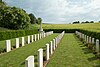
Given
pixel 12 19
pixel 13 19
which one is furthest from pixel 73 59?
pixel 13 19

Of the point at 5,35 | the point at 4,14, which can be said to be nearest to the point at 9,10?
the point at 4,14

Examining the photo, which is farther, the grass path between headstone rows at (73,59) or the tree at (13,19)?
the tree at (13,19)

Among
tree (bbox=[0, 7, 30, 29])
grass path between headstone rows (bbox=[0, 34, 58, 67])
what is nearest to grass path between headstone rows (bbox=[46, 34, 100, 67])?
grass path between headstone rows (bbox=[0, 34, 58, 67])

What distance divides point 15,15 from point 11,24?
9.96 ft

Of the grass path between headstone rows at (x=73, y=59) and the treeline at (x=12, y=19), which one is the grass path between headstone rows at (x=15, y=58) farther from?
the treeline at (x=12, y=19)

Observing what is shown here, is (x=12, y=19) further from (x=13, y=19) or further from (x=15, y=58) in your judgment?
(x=15, y=58)

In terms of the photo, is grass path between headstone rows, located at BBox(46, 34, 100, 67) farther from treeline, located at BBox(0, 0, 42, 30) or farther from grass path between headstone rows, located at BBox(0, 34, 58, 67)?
treeline, located at BBox(0, 0, 42, 30)

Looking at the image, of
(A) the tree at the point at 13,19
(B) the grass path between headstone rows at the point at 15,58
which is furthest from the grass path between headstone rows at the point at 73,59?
(A) the tree at the point at 13,19

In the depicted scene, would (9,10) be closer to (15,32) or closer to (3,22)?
(3,22)

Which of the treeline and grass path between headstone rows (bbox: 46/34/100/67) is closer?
grass path between headstone rows (bbox: 46/34/100/67)

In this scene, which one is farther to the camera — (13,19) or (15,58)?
(13,19)

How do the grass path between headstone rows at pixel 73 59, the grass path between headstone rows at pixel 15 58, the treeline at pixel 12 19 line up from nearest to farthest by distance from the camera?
the grass path between headstone rows at pixel 73 59, the grass path between headstone rows at pixel 15 58, the treeline at pixel 12 19

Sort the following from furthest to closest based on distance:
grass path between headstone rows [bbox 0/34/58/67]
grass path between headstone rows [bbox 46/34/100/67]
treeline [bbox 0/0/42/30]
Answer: treeline [bbox 0/0/42/30]
grass path between headstone rows [bbox 0/34/58/67]
grass path between headstone rows [bbox 46/34/100/67]

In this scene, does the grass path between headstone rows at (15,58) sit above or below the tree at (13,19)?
below
